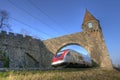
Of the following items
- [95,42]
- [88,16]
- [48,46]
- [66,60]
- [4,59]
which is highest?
[88,16]

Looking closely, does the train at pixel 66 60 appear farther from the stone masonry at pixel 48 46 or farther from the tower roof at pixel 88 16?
the tower roof at pixel 88 16

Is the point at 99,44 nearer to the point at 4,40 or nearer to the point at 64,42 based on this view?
the point at 64,42

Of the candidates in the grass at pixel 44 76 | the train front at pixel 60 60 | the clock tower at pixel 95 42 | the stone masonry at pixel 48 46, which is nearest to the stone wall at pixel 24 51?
the stone masonry at pixel 48 46

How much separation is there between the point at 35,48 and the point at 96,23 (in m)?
10.0

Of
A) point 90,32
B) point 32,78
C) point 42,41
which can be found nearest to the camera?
point 32,78

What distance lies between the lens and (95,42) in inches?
1184

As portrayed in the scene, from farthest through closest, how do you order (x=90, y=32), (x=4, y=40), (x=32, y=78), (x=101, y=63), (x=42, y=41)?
1. (x=42, y=41)
2. (x=90, y=32)
3. (x=101, y=63)
4. (x=4, y=40)
5. (x=32, y=78)

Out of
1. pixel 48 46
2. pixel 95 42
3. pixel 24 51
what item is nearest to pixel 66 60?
pixel 24 51

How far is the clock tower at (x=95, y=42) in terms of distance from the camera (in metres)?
29.1

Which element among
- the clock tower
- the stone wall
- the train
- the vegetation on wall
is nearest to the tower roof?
the clock tower

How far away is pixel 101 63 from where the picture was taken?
28.9 meters

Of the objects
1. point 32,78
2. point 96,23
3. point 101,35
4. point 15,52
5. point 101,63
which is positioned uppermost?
point 96,23

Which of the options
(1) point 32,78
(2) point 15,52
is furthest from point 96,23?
(1) point 32,78

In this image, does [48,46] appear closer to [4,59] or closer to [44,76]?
[4,59]
